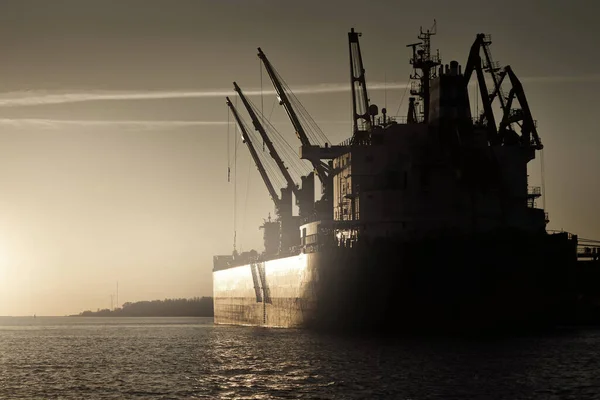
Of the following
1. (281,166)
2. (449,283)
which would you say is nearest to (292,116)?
(281,166)

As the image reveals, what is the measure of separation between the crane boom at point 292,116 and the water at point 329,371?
27796 millimetres

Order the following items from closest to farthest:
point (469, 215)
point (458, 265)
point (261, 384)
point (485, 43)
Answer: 1. point (261, 384)
2. point (458, 265)
3. point (469, 215)
4. point (485, 43)

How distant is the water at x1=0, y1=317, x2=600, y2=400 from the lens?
4031 cm

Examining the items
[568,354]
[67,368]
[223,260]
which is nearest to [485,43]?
[568,354]

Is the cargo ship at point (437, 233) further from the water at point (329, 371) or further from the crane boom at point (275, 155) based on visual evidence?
the crane boom at point (275, 155)

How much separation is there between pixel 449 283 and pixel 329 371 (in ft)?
64.9

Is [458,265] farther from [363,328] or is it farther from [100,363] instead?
[100,363]

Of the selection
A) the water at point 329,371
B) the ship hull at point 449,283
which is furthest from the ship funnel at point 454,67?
the water at point 329,371

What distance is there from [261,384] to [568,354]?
20.4 m

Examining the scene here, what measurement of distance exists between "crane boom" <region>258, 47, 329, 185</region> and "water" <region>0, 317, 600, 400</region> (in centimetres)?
2780

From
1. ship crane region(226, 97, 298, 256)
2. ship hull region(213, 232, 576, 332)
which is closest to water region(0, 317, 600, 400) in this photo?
ship hull region(213, 232, 576, 332)

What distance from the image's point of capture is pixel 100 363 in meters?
59.4

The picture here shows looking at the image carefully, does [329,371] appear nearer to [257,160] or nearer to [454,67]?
[454,67]

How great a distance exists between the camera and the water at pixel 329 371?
40.3 metres
